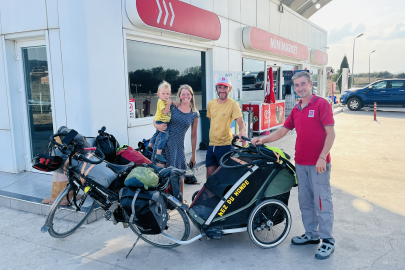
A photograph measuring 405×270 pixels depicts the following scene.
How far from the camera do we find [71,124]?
196 inches

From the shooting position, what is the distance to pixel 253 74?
36.7 feet

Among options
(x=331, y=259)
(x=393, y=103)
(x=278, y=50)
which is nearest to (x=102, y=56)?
(x=331, y=259)

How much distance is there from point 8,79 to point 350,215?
5905 mm

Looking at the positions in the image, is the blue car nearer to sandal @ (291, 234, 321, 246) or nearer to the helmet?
sandal @ (291, 234, 321, 246)

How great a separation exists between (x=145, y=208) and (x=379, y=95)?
59.6 ft

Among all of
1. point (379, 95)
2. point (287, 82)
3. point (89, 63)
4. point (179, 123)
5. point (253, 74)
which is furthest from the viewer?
point (379, 95)

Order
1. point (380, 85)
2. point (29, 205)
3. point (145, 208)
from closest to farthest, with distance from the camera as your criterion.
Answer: point (145, 208)
point (29, 205)
point (380, 85)

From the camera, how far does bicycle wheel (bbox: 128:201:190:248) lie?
316cm

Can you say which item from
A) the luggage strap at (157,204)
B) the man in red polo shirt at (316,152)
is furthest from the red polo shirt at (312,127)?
the luggage strap at (157,204)

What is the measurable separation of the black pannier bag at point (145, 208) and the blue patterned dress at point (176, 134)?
1.17 metres

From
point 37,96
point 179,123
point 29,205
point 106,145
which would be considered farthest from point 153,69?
point 29,205

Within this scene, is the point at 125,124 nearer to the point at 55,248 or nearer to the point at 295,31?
the point at 55,248

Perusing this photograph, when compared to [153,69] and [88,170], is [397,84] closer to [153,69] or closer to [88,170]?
[153,69]

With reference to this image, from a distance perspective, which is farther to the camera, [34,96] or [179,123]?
[34,96]
